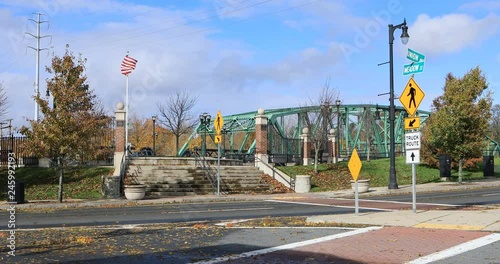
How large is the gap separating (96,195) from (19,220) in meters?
9.18

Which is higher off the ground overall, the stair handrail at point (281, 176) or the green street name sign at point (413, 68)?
the green street name sign at point (413, 68)

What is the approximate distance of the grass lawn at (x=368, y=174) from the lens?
2967cm

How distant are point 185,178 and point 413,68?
15986 millimetres

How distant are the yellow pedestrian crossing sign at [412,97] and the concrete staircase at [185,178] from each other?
14.5 meters

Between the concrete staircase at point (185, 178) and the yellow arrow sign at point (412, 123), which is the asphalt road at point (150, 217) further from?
the concrete staircase at point (185, 178)

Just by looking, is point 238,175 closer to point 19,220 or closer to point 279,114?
point 19,220

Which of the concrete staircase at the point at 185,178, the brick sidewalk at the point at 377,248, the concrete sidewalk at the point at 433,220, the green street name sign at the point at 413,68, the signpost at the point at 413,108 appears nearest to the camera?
the brick sidewalk at the point at 377,248

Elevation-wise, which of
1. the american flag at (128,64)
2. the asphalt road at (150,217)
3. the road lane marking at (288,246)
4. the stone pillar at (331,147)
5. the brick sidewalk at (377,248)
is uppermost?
the american flag at (128,64)

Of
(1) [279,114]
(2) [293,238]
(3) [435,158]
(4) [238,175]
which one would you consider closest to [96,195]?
(4) [238,175]

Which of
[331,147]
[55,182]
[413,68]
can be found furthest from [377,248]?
[331,147]

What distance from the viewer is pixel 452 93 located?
28812 millimetres

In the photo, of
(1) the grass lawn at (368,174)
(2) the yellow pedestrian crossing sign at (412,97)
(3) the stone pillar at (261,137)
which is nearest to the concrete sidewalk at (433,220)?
(2) the yellow pedestrian crossing sign at (412,97)

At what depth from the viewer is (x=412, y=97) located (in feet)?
44.8

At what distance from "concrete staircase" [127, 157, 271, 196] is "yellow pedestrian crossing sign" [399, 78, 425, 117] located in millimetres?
14454
